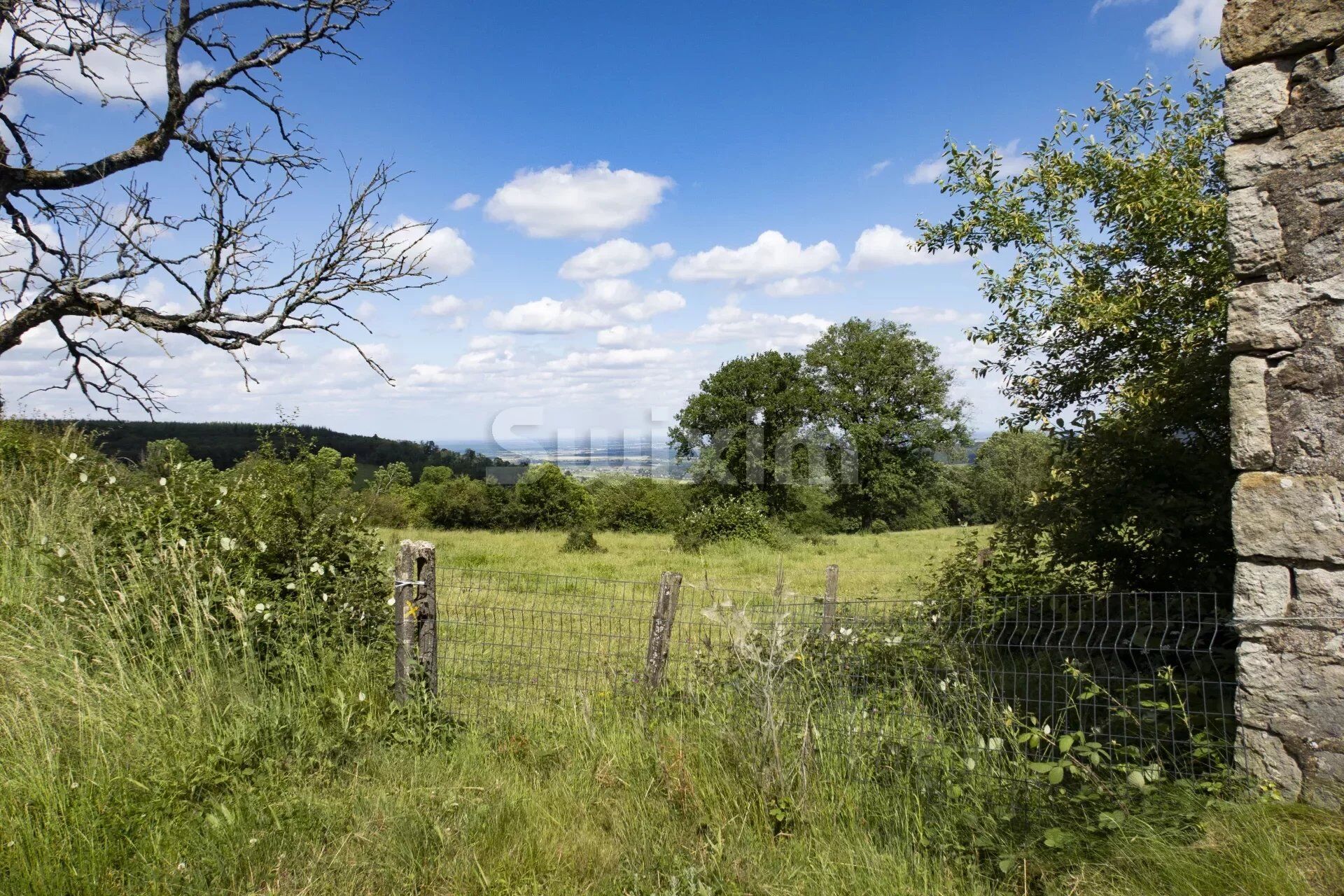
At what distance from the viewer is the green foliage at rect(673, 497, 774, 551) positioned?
24109 millimetres

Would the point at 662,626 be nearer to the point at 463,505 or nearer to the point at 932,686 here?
the point at 932,686

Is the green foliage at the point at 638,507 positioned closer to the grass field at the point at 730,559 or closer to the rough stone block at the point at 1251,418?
the grass field at the point at 730,559

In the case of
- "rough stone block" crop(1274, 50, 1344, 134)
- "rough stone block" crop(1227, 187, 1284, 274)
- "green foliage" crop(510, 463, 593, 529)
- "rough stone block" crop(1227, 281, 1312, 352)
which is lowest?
"green foliage" crop(510, 463, 593, 529)

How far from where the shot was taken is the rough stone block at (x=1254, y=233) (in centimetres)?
365

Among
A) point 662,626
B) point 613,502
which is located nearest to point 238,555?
point 662,626

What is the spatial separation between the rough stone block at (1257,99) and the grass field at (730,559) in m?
8.35

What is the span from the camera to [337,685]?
4633 mm

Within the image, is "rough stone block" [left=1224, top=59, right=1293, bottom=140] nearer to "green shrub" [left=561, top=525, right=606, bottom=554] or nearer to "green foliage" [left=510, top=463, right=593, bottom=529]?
"green shrub" [left=561, top=525, right=606, bottom=554]

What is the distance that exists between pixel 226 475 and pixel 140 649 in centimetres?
252

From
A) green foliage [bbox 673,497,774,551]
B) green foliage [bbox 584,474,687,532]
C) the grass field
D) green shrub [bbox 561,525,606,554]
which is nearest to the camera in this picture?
the grass field

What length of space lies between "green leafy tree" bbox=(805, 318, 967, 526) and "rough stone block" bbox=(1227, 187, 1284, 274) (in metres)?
30.0

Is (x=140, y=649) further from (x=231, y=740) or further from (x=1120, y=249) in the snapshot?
(x=1120, y=249)

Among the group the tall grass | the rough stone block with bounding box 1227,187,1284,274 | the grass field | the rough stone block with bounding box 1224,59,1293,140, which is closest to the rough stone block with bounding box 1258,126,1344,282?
the rough stone block with bounding box 1227,187,1284,274

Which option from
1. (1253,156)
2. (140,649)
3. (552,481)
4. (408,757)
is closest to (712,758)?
(408,757)
